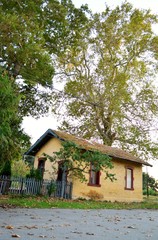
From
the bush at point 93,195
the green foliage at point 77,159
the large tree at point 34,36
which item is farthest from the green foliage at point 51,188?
the large tree at point 34,36

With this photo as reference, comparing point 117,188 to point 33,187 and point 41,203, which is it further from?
point 41,203

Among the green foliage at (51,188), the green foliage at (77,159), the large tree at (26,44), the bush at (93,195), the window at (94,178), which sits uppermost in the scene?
the large tree at (26,44)

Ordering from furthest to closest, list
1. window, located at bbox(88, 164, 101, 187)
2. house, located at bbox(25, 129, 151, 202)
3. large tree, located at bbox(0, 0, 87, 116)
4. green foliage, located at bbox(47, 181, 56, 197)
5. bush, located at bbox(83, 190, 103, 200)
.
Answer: window, located at bbox(88, 164, 101, 187) → house, located at bbox(25, 129, 151, 202) → bush, located at bbox(83, 190, 103, 200) → green foliage, located at bbox(47, 181, 56, 197) → large tree, located at bbox(0, 0, 87, 116)

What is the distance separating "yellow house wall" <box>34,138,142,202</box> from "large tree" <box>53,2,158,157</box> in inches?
251

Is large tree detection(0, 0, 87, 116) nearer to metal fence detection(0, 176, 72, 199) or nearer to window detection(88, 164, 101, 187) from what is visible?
metal fence detection(0, 176, 72, 199)

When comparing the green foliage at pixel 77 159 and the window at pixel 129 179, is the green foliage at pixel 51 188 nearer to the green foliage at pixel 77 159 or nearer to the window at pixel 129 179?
the green foliage at pixel 77 159

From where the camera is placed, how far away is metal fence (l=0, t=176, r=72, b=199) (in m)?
15.4

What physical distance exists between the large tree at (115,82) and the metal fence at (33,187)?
11219 mm

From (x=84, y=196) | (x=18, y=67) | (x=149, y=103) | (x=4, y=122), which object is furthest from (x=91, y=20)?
(x=4, y=122)

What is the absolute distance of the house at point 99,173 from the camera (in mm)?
19141

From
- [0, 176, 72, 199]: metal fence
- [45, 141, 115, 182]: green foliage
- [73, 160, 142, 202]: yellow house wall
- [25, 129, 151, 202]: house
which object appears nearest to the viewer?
[0, 176, 72, 199]: metal fence

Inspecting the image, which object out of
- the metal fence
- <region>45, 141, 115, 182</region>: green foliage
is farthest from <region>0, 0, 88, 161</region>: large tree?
<region>45, 141, 115, 182</region>: green foliage

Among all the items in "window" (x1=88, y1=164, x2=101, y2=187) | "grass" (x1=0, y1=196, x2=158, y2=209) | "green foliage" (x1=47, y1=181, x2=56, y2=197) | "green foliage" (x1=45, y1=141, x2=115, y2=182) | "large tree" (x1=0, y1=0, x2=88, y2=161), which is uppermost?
"large tree" (x1=0, y1=0, x2=88, y2=161)

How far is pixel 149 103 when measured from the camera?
28.7m
